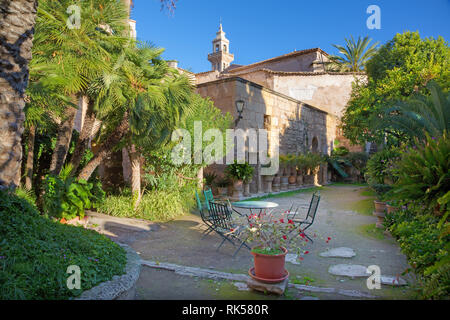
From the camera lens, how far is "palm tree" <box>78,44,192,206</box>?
541cm

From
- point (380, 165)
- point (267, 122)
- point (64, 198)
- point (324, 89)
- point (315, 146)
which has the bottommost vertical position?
point (64, 198)

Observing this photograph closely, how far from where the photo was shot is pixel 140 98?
18.3ft

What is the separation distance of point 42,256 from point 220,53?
160 feet

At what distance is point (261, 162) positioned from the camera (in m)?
11.7

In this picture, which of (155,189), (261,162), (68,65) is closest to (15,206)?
(68,65)

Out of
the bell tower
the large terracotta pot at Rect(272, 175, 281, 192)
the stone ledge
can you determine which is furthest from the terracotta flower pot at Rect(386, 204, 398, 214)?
the bell tower

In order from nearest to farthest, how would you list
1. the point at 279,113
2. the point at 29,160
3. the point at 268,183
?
1. the point at 29,160
2. the point at 268,183
3. the point at 279,113

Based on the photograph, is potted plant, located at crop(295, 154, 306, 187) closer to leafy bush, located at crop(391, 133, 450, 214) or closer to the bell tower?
leafy bush, located at crop(391, 133, 450, 214)

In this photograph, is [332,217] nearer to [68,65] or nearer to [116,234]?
[116,234]

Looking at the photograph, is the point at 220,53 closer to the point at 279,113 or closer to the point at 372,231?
the point at 279,113

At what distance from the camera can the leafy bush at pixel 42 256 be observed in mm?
2051

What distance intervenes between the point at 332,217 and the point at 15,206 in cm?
692

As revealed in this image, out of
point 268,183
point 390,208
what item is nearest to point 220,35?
point 268,183
